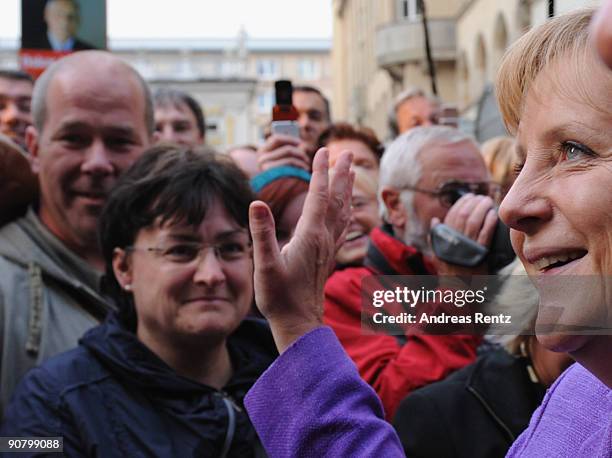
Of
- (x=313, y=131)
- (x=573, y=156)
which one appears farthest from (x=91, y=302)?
(x=313, y=131)

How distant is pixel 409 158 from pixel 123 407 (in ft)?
4.21

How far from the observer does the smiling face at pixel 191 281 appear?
235cm

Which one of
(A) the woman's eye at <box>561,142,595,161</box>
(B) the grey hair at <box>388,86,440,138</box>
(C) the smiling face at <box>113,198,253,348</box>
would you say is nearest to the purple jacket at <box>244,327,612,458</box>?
(A) the woman's eye at <box>561,142,595,161</box>

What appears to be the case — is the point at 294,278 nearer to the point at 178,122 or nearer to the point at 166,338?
the point at 166,338

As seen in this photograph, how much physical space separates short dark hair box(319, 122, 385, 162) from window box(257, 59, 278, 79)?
69434mm

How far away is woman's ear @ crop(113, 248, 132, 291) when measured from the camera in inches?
98.2

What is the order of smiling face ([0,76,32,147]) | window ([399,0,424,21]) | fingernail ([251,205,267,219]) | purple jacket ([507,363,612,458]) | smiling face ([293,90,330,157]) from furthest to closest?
1. window ([399,0,424,21])
2. smiling face ([293,90,330,157])
3. smiling face ([0,76,32,147])
4. fingernail ([251,205,267,219])
5. purple jacket ([507,363,612,458])

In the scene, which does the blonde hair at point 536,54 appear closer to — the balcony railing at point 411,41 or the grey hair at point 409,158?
the grey hair at point 409,158

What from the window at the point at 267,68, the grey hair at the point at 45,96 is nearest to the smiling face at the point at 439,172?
the grey hair at the point at 45,96

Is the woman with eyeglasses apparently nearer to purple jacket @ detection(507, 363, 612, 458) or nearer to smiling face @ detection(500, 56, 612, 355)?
purple jacket @ detection(507, 363, 612, 458)

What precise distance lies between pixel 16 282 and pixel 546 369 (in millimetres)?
1459

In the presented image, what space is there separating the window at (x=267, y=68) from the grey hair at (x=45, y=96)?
70396 millimetres

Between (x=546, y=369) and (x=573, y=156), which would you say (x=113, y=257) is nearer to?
(x=546, y=369)

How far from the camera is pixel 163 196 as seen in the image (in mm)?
2436
